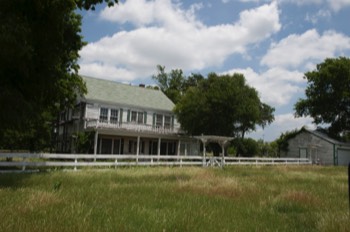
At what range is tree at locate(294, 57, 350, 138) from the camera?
54.9m

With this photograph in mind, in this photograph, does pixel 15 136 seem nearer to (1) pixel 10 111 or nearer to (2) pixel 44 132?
(2) pixel 44 132

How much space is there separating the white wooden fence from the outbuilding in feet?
12.8

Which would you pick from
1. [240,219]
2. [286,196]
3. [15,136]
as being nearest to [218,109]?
[15,136]

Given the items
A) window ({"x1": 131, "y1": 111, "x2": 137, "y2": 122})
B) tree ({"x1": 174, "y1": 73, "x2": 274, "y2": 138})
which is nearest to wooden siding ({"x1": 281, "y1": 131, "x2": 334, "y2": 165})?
tree ({"x1": 174, "y1": 73, "x2": 274, "y2": 138})

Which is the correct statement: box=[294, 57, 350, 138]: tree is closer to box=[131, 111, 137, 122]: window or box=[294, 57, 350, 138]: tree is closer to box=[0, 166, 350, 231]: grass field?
box=[131, 111, 137, 122]: window

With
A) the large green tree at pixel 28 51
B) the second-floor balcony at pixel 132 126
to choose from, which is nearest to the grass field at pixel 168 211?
the large green tree at pixel 28 51

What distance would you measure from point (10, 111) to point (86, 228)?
8.52 meters

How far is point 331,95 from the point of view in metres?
55.8

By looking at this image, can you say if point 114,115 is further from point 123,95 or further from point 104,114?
point 123,95

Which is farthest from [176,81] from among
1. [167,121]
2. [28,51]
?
[28,51]

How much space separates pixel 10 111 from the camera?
1360cm

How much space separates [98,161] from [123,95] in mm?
13938

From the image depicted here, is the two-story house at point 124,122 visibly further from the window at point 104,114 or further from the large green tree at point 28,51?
the large green tree at point 28,51

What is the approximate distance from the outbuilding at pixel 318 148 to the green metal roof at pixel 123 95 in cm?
1957
